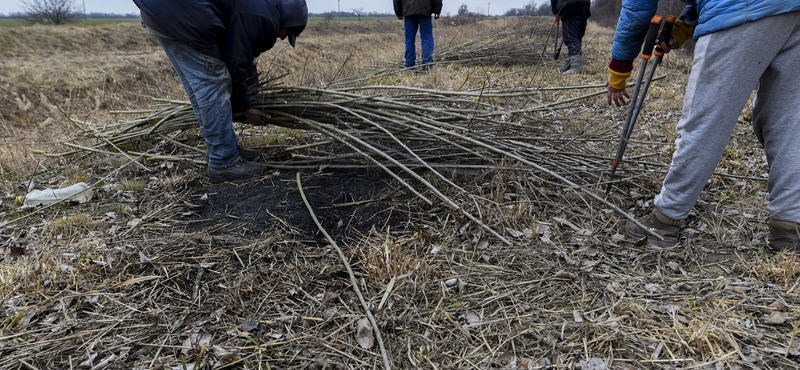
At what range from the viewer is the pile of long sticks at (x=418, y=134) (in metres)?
2.85

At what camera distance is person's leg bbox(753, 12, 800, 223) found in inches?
72.6

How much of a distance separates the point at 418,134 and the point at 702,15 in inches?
71.5

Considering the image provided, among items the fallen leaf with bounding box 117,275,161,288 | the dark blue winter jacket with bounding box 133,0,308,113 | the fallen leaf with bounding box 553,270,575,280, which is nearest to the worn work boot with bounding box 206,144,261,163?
the dark blue winter jacket with bounding box 133,0,308,113

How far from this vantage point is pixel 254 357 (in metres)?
1.65

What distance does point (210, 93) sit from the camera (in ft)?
9.36

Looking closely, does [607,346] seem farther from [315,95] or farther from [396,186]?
[315,95]

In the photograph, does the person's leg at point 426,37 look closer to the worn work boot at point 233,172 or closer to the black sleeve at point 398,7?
the black sleeve at point 398,7

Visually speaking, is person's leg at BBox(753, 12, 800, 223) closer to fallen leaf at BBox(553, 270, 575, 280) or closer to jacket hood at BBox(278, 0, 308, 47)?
fallen leaf at BBox(553, 270, 575, 280)

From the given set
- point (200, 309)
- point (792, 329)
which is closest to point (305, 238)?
point (200, 309)

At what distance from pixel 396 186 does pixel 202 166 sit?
1.66 meters

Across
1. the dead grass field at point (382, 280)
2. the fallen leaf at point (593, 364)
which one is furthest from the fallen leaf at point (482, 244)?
the fallen leaf at point (593, 364)

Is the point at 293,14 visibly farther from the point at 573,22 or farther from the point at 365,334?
the point at 573,22

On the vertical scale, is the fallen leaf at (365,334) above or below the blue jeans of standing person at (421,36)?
below

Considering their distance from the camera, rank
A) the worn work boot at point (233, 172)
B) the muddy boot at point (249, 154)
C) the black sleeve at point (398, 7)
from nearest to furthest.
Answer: the worn work boot at point (233, 172) → the muddy boot at point (249, 154) → the black sleeve at point (398, 7)
